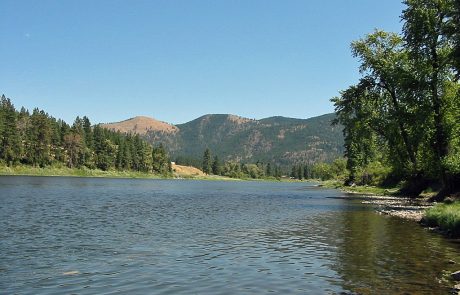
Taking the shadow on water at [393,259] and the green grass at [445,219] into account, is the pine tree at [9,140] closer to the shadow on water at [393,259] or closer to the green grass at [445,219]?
the shadow on water at [393,259]

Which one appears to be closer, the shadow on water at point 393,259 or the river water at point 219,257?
the river water at point 219,257

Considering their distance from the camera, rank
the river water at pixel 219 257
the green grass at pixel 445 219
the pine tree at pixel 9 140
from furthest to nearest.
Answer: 1. the pine tree at pixel 9 140
2. the green grass at pixel 445 219
3. the river water at pixel 219 257

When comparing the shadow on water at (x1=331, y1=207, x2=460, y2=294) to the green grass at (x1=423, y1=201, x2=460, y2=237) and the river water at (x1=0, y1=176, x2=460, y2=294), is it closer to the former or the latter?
the river water at (x1=0, y1=176, x2=460, y2=294)

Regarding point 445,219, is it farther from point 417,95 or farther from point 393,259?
point 417,95

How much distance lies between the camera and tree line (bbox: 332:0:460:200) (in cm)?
4756

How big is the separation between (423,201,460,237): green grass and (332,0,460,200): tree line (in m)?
10.5

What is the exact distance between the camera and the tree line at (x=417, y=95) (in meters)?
47.6

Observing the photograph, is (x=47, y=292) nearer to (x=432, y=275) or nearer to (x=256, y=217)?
(x=432, y=275)

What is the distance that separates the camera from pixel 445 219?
104ft

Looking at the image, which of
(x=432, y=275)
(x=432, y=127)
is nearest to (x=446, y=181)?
(x=432, y=127)

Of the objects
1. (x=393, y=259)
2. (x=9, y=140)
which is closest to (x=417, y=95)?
(x=393, y=259)

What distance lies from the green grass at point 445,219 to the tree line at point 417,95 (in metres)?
10.5

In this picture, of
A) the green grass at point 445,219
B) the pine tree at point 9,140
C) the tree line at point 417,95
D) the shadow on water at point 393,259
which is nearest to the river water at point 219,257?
the shadow on water at point 393,259

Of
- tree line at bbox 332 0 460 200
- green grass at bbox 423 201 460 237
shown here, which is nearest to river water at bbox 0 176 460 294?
green grass at bbox 423 201 460 237
